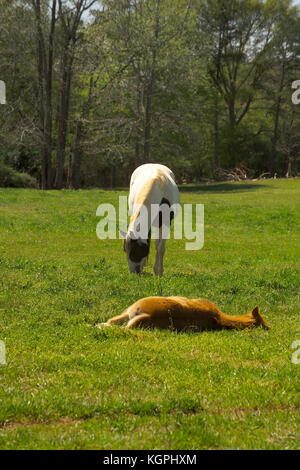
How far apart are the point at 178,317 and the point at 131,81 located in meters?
37.0

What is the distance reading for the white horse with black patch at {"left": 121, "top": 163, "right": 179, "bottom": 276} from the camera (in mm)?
11555

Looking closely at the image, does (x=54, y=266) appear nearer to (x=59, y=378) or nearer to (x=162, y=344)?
(x=162, y=344)

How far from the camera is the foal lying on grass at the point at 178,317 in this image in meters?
7.57

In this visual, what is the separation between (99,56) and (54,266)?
30.6 m

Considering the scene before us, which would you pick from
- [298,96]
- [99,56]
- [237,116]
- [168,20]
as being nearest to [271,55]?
[298,96]

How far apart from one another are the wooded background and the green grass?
2761 cm

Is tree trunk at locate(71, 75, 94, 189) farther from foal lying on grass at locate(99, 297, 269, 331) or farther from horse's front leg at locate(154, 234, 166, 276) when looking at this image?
foal lying on grass at locate(99, 297, 269, 331)

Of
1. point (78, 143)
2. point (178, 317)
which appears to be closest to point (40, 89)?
point (78, 143)

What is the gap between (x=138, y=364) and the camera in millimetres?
6160

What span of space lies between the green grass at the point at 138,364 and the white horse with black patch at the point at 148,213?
1.89 ft

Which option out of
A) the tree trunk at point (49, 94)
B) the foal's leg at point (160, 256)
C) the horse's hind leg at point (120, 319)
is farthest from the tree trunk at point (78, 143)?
the horse's hind leg at point (120, 319)

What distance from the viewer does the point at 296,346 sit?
281 inches

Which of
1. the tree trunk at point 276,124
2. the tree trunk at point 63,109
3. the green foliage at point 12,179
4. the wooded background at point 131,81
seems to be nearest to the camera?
the green foliage at point 12,179

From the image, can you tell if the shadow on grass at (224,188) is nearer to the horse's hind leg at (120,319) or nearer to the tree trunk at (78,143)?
the tree trunk at (78,143)
